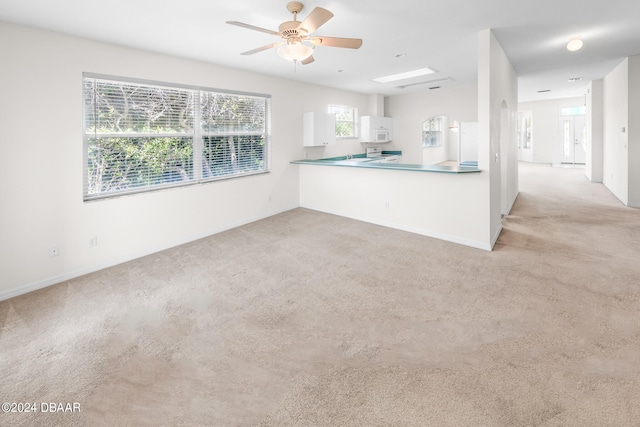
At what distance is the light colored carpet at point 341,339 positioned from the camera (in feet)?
5.71

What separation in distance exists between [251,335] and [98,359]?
974mm

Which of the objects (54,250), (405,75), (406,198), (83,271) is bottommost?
(83,271)

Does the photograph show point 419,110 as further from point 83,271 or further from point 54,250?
point 54,250

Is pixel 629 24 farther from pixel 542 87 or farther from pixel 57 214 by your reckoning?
pixel 57 214

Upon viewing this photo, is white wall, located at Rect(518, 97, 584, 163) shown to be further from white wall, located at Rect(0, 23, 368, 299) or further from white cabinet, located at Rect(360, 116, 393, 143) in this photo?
white wall, located at Rect(0, 23, 368, 299)

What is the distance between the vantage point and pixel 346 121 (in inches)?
322

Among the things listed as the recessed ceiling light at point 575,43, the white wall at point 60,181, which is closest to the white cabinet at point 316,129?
the white wall at point 60,181

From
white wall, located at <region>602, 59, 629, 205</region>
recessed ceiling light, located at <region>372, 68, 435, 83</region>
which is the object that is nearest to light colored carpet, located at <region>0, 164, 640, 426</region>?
white wall, located at <region>602, 59, 629, 205</region>

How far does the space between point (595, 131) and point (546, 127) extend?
5.09m

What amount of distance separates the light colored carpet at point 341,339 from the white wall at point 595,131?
5446 mm

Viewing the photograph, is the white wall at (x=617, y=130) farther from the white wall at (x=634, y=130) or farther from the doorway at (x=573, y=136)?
the doorway at (x=573, y=136)

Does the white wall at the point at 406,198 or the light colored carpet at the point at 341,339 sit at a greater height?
the white wall at the point at 406,198

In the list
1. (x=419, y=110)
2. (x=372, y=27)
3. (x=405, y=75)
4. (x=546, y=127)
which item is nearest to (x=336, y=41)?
(x=372, y=27)

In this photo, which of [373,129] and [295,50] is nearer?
[295,50]
